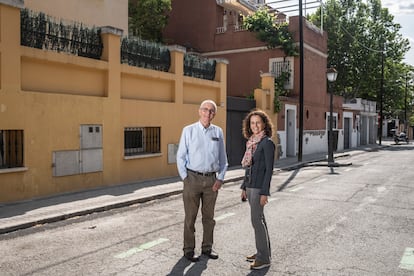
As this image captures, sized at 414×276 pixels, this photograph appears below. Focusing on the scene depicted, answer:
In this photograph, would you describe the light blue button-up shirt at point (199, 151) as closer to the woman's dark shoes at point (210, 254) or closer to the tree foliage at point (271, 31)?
the woman's dark shoes at point (210, 254)

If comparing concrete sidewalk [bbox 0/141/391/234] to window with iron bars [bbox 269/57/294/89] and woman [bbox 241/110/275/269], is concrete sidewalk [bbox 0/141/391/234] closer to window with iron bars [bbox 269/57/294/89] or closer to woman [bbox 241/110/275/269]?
woman [bbox 241/110/275/269]

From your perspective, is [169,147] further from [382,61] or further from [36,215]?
[382,61]

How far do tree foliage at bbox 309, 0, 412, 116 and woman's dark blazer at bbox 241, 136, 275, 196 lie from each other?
35.9 meters

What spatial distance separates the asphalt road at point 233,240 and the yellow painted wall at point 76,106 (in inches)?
85.9

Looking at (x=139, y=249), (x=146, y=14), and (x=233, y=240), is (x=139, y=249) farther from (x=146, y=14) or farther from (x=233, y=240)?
(x=146, y=14)

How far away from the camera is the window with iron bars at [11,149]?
888 cm

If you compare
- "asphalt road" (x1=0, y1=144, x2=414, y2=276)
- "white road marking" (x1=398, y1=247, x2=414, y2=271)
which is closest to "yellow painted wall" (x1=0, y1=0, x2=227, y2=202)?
"asphalt road" (x1=0, y1=144, x2=414, y2=276)

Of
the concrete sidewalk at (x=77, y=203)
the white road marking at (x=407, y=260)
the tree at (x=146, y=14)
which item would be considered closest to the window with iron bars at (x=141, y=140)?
the concrete sidewalk at (x=77, y=203)

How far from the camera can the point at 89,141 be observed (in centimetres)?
1051

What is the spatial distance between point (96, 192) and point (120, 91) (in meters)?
3.04

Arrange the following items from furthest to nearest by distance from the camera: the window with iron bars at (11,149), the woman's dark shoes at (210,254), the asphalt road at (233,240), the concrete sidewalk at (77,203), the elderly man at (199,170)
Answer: the window with iron bars at (11,149), the concrete sidewalk at (77,203), the woman's dark shoes at (210,254), the elderly man at (199,170), the asphalt road at (233,240)

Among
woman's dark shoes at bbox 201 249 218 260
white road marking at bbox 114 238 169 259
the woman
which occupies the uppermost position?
the woman

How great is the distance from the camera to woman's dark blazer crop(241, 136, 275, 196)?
4777mm

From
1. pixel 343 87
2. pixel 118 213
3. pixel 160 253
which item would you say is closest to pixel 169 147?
pixel 118 213
